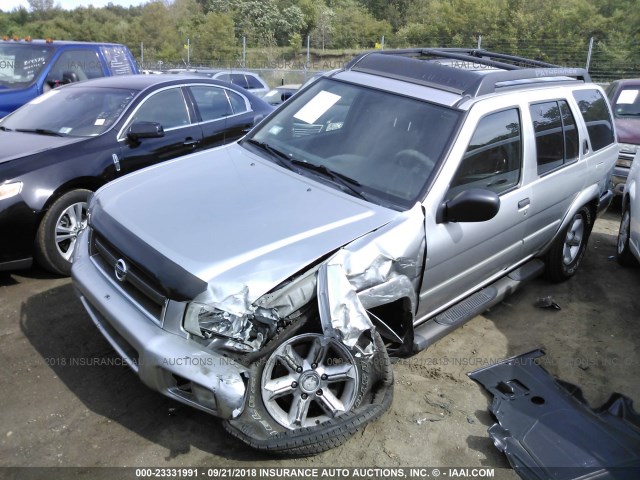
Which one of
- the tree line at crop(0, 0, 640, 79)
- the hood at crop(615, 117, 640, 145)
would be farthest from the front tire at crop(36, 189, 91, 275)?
the tree line at crop(0, 0, 640, 79)

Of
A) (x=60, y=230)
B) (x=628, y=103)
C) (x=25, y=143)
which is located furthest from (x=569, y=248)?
(x=25, y=143)

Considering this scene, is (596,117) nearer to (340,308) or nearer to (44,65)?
(340,308)

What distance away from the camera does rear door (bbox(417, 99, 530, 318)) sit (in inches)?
131

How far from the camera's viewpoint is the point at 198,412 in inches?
122

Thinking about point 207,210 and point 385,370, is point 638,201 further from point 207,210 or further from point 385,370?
point 207,210

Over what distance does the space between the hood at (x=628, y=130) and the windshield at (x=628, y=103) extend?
0.20m

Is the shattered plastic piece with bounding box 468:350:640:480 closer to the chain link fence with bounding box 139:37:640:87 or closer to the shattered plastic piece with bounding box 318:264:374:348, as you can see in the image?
the shattered plastic piece with bounding box 318:264:374:348

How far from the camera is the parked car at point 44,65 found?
778 centimetres

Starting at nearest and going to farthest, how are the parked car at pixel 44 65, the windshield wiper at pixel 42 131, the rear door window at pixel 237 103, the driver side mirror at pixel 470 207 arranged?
the driver side mirror at pixel 470 207
the windshield wiper at pixel 42 131
the rear door window at pixel 237 103
the parked car at pixel 44 65

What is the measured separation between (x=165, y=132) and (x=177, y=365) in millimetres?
3595

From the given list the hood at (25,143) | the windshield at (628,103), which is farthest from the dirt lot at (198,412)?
the windshield at (628,103)

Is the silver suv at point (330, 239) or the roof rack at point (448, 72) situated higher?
the roof rack at point (448, 72)

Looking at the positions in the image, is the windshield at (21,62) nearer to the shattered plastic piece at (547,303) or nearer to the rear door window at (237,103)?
the rear door window at (237,103)

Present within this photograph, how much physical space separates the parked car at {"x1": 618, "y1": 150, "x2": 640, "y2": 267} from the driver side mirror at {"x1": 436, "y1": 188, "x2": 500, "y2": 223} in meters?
2.65
